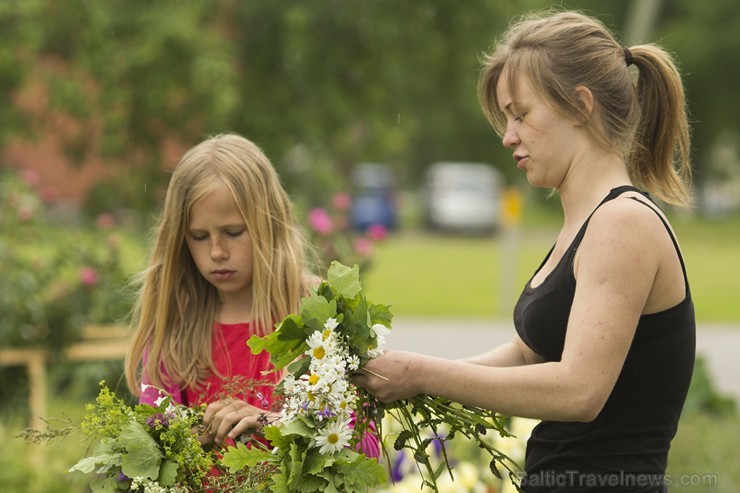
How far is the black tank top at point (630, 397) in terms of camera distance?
86.2 inches

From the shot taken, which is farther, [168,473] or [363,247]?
[363,247]

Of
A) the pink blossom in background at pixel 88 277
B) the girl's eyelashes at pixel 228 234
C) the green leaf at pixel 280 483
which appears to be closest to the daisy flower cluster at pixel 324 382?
the green leaf at pixel 280 483

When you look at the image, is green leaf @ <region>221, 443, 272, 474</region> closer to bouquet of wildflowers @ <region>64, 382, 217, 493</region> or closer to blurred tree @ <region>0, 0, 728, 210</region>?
bouquet of wildflowers @ <region>64, 382, 217, 493</region>

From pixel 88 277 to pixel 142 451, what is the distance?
464 centimetres

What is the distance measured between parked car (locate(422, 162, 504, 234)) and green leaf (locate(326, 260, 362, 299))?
2949 centimetres

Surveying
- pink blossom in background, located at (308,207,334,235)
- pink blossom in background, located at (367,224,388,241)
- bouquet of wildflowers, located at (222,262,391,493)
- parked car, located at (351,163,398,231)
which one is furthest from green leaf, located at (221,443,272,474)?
parked car, located at (351,163,398,231)

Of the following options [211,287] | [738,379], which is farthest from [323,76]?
[211,287]

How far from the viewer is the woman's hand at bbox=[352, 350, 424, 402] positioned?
7.28 feet

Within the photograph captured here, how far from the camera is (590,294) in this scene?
212 centimetres

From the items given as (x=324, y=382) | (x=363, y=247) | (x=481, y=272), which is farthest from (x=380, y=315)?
(x=481, y=272)

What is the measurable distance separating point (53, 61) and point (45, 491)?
20.7 feet

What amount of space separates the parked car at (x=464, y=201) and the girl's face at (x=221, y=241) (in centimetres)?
2892

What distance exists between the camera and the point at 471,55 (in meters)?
11.4

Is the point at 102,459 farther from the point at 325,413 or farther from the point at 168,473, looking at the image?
the point at 325,413
